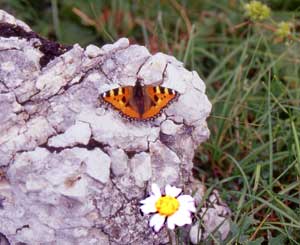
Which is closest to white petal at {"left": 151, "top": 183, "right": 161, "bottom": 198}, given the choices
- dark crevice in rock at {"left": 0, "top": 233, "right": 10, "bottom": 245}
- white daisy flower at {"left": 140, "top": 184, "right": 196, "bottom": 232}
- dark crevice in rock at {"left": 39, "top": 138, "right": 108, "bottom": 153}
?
white daisy flower at {"left": 140, "top": 184, "right": 196, "bottom": 232}

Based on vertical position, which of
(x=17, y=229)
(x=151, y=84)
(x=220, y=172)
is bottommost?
(x=220, y=172)

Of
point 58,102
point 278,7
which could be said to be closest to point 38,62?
point 58,102

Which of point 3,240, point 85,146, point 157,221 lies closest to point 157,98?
point 85,146

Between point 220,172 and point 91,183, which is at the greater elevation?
point 91,183

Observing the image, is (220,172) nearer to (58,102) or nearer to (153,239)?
(153,239)

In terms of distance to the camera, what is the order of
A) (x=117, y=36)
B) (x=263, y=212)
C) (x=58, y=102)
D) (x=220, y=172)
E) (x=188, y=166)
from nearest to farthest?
(x=58, y=102), (x=188, y=166), (x=263, y=212), (x=220, y=172), (x=117, y=36)

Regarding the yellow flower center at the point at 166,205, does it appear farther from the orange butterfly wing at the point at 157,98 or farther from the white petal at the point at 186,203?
the orange butterfly wing at the point at 157,98

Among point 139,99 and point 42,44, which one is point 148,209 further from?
point 42,44

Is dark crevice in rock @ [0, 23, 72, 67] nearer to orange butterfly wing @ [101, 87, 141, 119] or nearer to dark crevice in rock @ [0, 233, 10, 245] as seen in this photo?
orange butterfly wing @ [101, 87, 141, 119]
